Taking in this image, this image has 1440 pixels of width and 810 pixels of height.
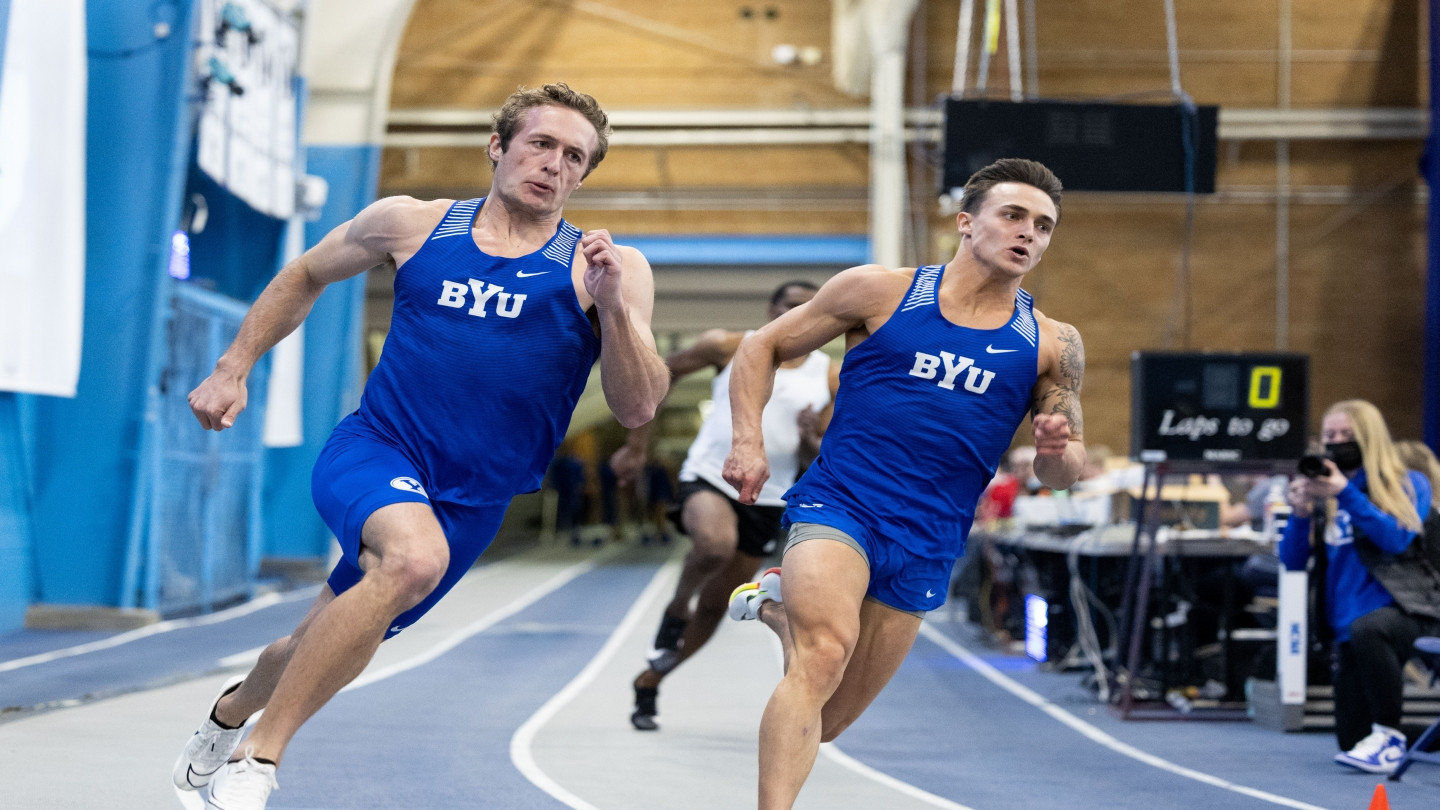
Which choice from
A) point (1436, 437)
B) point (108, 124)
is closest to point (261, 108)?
point (108, 124)

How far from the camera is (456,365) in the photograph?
12.7ft

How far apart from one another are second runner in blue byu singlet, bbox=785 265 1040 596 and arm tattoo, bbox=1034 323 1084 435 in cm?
6

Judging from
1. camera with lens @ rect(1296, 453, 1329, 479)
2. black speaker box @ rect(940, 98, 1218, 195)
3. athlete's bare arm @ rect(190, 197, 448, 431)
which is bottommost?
camera with lens @ rect(1296, 453, 1329, 479)

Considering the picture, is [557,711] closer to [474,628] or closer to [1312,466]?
[1312,466]

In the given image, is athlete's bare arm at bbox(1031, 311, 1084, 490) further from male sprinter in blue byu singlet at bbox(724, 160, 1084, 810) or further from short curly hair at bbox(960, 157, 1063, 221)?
short curly hair at bbox(960, 157, 1063, 221)

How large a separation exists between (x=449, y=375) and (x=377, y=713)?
4118 millimetres

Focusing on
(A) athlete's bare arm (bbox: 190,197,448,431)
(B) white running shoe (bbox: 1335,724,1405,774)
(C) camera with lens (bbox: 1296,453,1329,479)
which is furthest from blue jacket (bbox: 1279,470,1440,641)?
(A) athlete's bare arm (bbox: 190,197,448,431)

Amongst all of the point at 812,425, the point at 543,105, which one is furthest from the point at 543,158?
the point at 812,425

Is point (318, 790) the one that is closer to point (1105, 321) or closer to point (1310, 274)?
point (1105, 321)

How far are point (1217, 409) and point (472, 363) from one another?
5.83 m

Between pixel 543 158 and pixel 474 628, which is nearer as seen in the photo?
pixel 543 158

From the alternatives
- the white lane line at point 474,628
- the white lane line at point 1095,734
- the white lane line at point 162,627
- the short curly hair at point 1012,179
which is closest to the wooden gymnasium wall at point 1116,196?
the white lane line at point 474,628

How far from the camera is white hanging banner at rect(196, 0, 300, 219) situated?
42.2ft

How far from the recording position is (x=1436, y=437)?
17406mm
